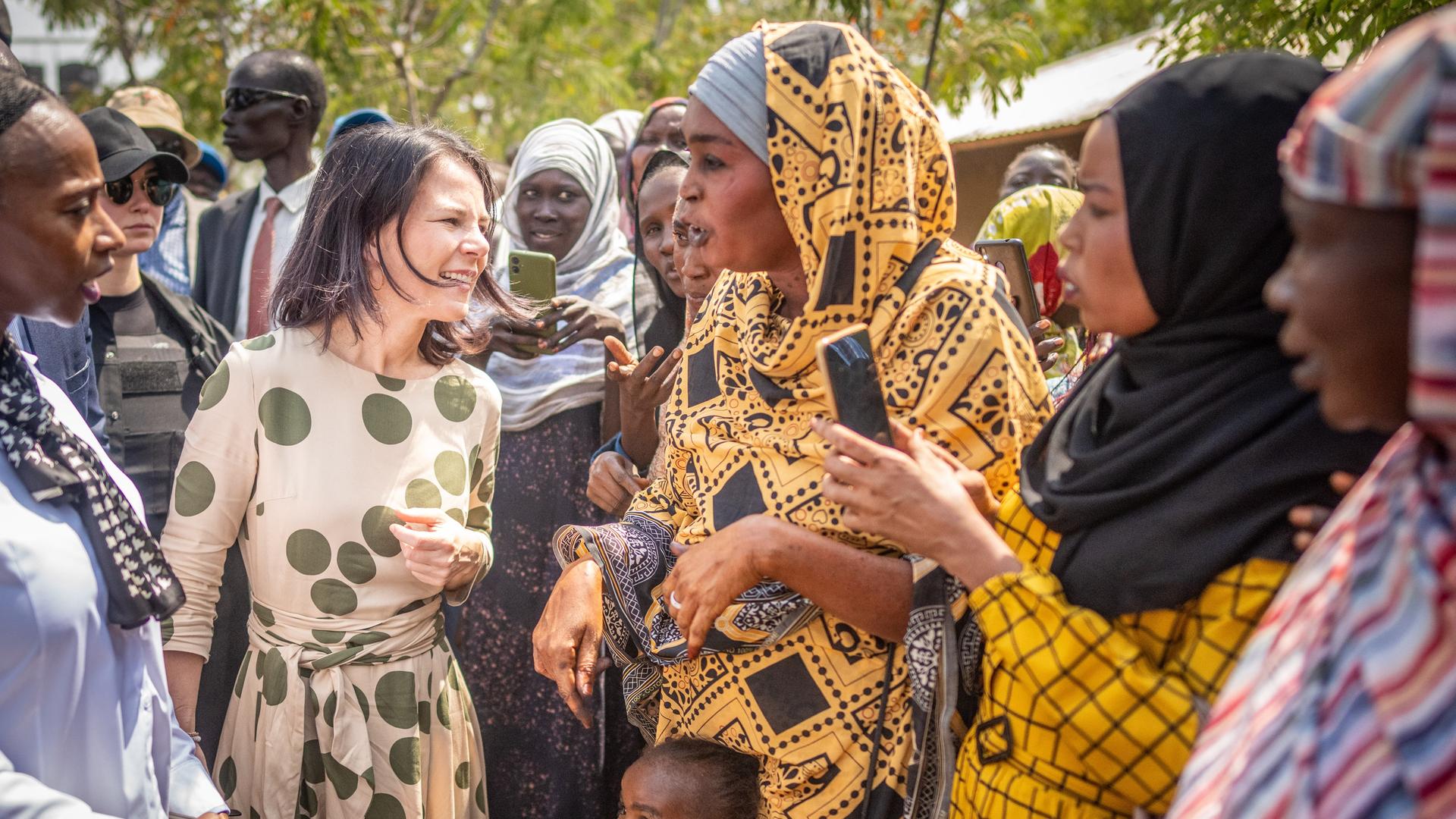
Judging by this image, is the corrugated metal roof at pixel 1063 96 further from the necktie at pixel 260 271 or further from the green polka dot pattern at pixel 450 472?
the green polka dot pattern at pixel 450 472

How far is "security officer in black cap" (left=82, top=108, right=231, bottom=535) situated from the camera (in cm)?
370

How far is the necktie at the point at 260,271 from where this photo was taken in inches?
182

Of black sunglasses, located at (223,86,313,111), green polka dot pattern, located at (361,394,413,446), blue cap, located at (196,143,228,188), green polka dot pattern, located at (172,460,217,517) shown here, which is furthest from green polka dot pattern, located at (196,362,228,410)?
blue cap, located at (196,143,228,188)

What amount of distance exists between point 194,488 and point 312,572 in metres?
0.30

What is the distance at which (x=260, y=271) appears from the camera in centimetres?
474

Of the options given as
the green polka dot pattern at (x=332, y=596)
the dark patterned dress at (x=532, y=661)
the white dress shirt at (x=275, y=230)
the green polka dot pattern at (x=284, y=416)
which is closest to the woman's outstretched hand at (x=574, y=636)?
the green polka dot pattern at (x=332, y=596)

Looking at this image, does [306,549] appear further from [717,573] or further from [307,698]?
[717,573]

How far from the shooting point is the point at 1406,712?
38.5 inches

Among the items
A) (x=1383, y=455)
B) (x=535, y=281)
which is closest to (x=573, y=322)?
(x=535, y=281)

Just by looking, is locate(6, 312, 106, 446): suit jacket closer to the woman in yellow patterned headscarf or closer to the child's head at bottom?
the woman in yellow patterned headscarf

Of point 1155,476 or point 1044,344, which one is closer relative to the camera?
point 1155,476

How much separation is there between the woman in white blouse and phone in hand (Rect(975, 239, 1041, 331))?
227cm

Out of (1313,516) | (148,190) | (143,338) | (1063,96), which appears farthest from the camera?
(1063,96)

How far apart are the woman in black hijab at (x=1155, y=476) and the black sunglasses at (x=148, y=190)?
3211 mm
